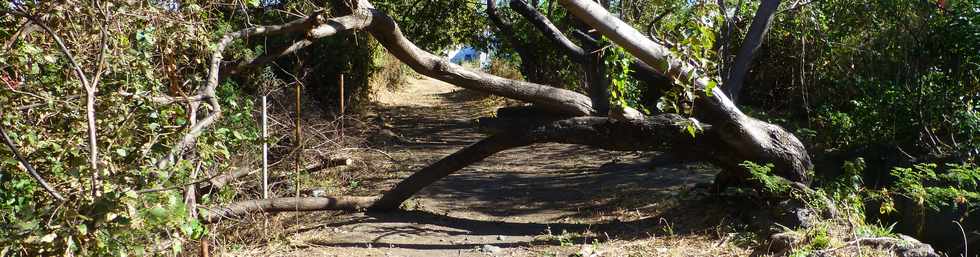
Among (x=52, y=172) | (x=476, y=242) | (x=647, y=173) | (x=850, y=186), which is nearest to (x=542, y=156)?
(x=647, y=173)

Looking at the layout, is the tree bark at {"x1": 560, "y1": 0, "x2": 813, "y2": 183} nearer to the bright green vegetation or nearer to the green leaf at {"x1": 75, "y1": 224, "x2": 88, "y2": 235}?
the bright green vegetation

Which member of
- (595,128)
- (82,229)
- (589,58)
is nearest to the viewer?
(82,229)

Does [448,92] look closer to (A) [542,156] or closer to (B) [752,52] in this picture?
(A) [542,156]

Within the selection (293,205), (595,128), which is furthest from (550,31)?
(293,205)

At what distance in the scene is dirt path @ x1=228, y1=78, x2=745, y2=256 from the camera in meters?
7.72

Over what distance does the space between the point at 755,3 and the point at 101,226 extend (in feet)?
33.6

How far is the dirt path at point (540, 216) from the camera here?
772 cm

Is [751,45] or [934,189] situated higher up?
[751,45]

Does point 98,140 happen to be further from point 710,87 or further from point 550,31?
point 550,31

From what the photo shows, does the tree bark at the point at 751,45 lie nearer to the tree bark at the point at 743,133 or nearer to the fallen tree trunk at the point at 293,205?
the tree bark at the point at 743,133

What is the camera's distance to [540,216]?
9.23 meters

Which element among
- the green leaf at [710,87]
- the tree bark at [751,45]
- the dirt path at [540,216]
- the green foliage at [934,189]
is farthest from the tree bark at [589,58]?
the green foliage at [934,189]

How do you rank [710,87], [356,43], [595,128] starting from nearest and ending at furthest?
[710,87] < [595,128] < [356,43]

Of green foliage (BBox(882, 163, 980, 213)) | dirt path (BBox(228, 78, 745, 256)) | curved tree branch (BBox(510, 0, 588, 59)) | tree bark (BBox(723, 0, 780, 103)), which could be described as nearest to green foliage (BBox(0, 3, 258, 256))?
dirt path (BBox(228, 78, 745, 256))
